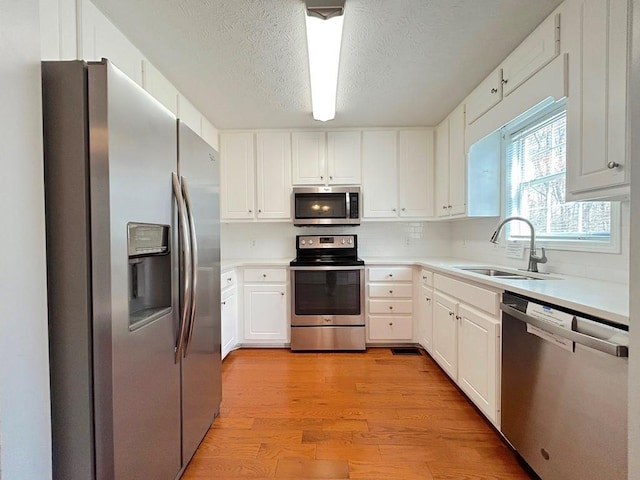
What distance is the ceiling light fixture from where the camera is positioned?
4.69 ft

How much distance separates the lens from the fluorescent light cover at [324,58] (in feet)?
5.06

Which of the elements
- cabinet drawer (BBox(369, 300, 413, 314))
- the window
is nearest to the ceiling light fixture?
the window

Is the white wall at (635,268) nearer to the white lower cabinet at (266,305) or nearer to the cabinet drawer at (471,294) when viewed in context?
the cabinet drawer at (471,294)

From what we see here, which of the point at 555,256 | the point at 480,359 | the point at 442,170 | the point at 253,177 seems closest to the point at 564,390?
the point at 480,359

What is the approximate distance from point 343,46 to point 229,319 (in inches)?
93.5

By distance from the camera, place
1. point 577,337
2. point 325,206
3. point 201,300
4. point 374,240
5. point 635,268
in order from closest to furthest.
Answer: point 635,268, point 577,337, point 201,300, point 325,206, point 374,240

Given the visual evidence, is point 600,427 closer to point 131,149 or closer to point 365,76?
point 131,149

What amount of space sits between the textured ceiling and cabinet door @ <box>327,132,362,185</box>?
1.79 feet

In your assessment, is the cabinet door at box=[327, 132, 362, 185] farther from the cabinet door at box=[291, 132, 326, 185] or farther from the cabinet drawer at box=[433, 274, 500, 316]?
the cabinet drawer at box=[433, 274, 500, 316]

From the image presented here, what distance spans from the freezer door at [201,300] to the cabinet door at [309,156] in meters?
1.52

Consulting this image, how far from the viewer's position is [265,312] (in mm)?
3020

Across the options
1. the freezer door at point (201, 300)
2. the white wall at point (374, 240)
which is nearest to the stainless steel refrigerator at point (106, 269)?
the freezer door at point (201, 300)

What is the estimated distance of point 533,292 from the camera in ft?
4.29

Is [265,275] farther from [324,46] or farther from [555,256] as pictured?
[555,256]
